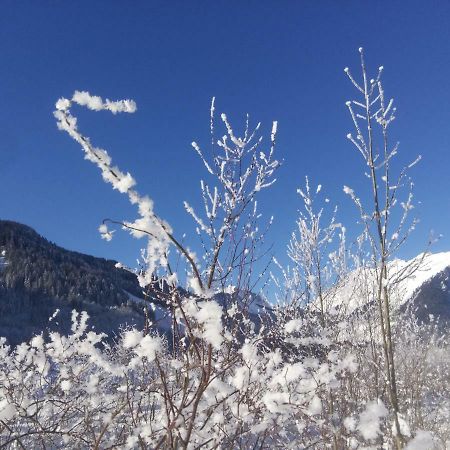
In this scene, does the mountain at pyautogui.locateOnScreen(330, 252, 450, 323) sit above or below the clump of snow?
above

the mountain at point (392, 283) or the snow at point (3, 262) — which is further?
the snow at point (3, 262)

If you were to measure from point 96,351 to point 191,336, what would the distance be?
264cm

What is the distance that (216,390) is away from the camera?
6.77 feet

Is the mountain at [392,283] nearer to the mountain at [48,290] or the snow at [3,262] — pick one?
the mountain at [48,290]

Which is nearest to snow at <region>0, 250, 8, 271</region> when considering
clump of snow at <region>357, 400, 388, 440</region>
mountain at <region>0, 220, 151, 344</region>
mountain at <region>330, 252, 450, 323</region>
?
mountain at <region>0, 220, 151, 344</region>

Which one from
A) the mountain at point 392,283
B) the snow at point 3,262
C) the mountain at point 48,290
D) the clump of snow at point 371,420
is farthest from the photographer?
the snow at point 3,262

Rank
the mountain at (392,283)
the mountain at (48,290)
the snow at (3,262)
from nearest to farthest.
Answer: the mountain at (392,283) → the mountain at (48,290) → the snow at (3,262)

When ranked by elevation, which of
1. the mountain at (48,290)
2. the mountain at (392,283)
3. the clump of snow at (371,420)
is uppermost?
the mountain at (48,290)

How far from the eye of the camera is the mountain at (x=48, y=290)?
6962cm

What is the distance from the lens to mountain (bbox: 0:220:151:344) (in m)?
69.6

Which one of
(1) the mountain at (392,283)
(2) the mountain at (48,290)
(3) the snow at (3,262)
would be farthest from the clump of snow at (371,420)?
(3) the snow at (3,262)

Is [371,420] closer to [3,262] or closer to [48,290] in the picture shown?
[48,290]

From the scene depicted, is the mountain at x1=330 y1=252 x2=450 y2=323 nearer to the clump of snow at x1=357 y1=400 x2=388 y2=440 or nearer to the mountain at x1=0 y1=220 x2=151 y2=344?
the clump of snow at x1=357 y1=400 x2=388 y2=440

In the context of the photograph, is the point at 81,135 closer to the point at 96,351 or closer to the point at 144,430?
the point at 144,430
